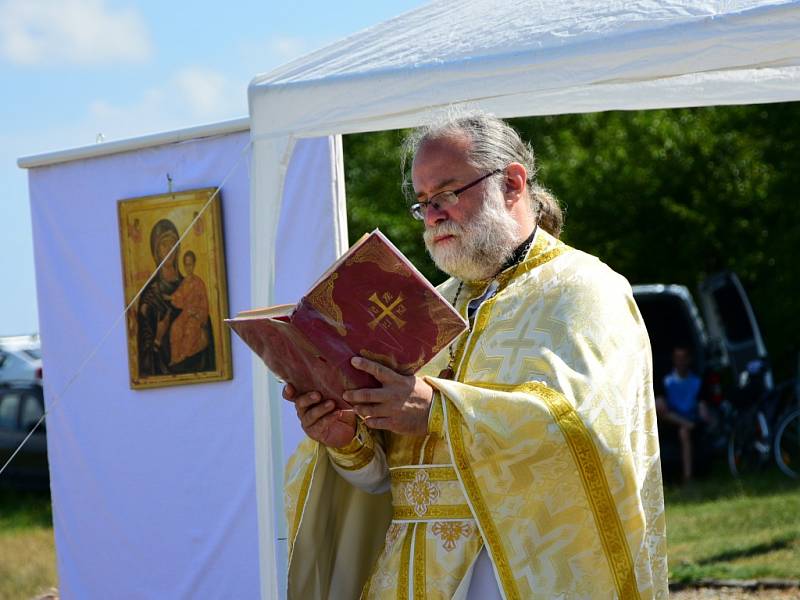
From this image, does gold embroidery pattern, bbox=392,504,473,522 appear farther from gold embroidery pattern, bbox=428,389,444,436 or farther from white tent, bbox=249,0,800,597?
white tent, bbox=249,0,800,597

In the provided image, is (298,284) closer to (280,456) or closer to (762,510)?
(280,456)

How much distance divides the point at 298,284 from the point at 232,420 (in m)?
0.81

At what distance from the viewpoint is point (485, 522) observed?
327cm

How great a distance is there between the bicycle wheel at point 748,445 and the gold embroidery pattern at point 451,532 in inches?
376

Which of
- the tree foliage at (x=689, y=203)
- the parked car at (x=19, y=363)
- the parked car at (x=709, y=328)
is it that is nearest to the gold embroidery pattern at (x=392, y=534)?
the parked car at (x=709, y=328)

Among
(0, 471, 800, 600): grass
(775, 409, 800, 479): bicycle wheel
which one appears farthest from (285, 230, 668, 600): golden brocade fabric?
(775, 409, 800, 479): bicycle wheel

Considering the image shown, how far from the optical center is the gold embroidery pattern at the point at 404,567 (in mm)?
3451

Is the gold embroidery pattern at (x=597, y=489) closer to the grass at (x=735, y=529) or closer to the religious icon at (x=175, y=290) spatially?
the religious icon at (x=175, y=290)

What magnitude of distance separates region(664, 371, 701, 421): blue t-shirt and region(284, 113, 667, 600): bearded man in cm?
921

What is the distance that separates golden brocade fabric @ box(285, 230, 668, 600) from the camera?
3.17 meters

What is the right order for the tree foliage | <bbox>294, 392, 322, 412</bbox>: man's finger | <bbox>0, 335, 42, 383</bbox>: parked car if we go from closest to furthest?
<bbox>294, 392, 322, 412</bbox>: man's finger
the tree foliage
<bbox>0, 335, 42, 383</bbox>: parked car

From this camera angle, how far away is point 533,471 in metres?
3.21

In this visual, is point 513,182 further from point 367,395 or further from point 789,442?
point 789,442

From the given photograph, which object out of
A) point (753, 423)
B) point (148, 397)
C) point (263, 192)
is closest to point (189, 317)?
point (148, 397)
